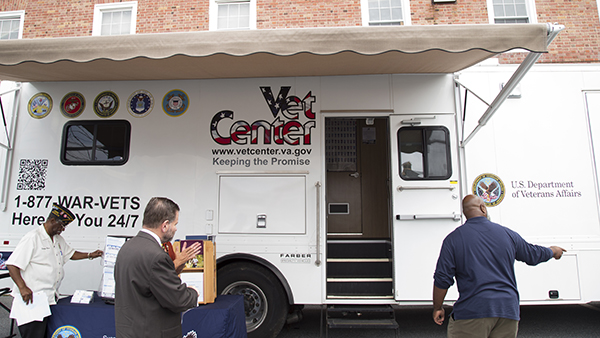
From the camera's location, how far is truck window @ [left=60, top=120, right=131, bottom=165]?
4.23 m

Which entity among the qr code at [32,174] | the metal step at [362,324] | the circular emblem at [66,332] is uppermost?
the qr code at [32,174]

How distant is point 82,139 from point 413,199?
4.05 meters

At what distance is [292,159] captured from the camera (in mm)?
4070

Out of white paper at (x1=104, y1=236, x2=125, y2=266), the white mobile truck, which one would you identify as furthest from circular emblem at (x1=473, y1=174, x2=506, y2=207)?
white paper at (x1=104, y1=236, x2=125, y2=266)

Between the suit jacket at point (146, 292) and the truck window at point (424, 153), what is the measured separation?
2.82 metres

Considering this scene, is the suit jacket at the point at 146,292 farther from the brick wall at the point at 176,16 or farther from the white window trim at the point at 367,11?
the white window trim at the point at 367,11

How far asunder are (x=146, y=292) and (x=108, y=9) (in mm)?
8203

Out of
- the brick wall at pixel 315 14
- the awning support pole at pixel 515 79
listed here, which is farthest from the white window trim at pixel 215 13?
the awning support pole at pixel 515 79

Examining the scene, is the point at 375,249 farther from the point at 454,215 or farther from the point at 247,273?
the point at 247,273

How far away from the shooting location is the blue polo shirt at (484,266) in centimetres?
233

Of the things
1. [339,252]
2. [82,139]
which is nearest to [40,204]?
[82,139]

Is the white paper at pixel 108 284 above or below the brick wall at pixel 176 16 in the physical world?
below

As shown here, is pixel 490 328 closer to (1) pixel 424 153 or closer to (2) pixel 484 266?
(2) pixel 484 266

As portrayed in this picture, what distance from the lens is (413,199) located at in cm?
Answer: 399
